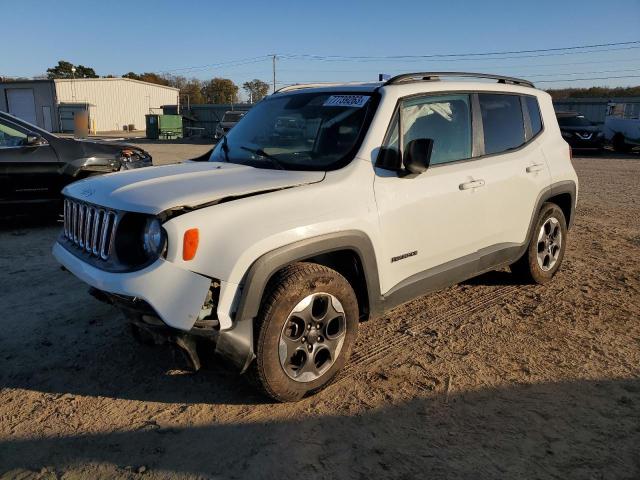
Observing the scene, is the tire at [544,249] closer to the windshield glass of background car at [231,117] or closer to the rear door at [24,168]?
the rear door at [24,168]

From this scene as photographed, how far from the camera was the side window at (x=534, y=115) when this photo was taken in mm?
5007

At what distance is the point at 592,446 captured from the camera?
9.08 ft

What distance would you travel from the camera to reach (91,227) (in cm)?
322

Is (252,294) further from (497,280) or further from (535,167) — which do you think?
(497,280)

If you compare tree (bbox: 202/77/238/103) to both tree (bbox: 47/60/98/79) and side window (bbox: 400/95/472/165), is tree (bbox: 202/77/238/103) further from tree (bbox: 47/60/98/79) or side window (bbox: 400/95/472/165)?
side window (bbox: 400/95/472/165)

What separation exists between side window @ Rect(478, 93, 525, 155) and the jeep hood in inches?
72.7

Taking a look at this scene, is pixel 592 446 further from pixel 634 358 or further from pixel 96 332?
pixel 96 332

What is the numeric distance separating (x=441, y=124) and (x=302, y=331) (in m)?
1.97

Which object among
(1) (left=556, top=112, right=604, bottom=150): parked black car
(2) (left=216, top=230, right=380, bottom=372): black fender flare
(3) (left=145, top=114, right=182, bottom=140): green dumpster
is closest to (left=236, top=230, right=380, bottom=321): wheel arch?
(2) (left=216, top=230, right=380, bottom=372): black fender flare

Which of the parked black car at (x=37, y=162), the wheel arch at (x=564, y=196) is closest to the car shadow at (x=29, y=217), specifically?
the parked black car at (x=37, y=162)

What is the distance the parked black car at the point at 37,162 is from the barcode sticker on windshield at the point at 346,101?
15.8ft

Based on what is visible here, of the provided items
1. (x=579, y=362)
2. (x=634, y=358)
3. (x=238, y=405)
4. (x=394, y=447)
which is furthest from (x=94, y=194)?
(x=634, y=358)

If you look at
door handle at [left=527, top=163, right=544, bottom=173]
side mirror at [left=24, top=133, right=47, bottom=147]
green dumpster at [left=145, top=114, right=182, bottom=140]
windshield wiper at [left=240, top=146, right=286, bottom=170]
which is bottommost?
green dumpster at [left=145, top=114, right=182, bottom=140]

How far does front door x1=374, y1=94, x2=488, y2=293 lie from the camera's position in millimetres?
3520
